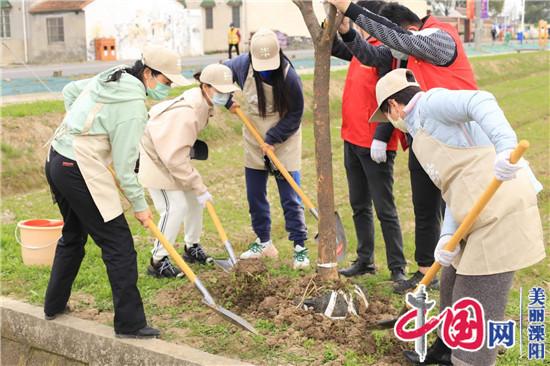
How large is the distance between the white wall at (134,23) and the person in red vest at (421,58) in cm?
3069

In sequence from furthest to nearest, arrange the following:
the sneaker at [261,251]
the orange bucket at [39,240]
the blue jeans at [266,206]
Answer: the sneaker at [261,251] → the blue jeans at [266,206] → the orange bucket at [39,240]

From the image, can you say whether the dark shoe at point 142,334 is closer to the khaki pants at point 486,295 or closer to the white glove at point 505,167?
the khaki pants at point 486,295

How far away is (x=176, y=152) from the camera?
530cm

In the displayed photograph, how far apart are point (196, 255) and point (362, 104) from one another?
1.91 m

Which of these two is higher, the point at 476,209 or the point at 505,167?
the point at 505,167

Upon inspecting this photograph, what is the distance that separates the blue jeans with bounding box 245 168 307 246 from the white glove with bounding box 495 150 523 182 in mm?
2825

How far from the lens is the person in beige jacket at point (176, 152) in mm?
5316

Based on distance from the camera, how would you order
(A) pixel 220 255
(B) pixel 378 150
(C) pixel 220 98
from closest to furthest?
1. (B) pixel 378 150
2. (C) pixel 220 98
3. (A) pixel 220 255

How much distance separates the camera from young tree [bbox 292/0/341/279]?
4.55m

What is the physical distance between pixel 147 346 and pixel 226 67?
2.22 m

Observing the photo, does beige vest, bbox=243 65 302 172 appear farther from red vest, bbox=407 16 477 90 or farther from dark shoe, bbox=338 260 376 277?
red vest, bbox=407 16 477 90

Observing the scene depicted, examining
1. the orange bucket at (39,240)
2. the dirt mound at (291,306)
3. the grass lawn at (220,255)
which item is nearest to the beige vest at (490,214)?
the grass lawn at (220,255)

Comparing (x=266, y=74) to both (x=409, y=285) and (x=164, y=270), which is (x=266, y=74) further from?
(x=409, y=285)

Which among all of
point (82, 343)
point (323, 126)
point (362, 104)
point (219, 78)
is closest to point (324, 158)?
point (323, 126)
